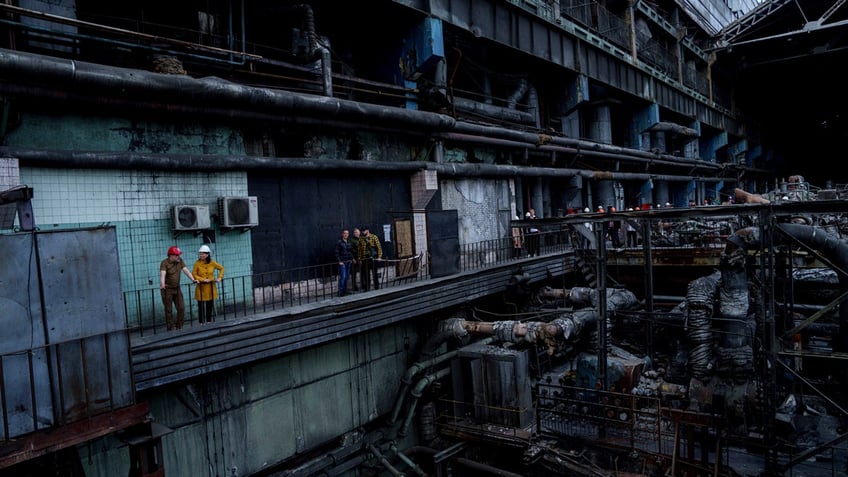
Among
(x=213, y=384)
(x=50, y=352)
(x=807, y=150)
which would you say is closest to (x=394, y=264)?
(x=213, y=384)

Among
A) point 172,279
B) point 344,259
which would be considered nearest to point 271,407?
point 172,279

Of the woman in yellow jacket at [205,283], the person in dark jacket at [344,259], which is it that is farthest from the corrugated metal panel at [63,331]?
the person in dark jacket at [344,259]

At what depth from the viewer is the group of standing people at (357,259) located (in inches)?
447

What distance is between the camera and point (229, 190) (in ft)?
34.0

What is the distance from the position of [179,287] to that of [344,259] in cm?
373

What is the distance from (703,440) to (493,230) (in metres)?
9.98

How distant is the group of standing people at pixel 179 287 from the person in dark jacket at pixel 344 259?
2.72m

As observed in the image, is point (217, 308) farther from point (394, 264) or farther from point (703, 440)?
point (703, 440)

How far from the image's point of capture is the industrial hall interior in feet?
22.9

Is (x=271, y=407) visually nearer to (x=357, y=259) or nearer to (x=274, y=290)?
(x=274, y=290)

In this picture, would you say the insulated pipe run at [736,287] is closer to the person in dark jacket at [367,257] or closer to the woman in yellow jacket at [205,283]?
the person in dark jacket at [367,257]

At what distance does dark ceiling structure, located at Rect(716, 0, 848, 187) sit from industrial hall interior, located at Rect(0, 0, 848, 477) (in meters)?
19.8

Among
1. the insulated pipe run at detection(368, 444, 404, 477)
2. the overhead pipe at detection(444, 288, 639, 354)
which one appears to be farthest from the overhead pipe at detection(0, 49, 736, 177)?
the insulated pipe run at detection(368, 444, 404, 477)

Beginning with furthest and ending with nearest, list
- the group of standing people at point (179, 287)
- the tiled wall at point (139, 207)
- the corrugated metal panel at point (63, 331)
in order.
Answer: the group of standing people at point (179, 287)
the tiled wall at point (139, 207)
the corrugated metal panel at point (63, 331)
